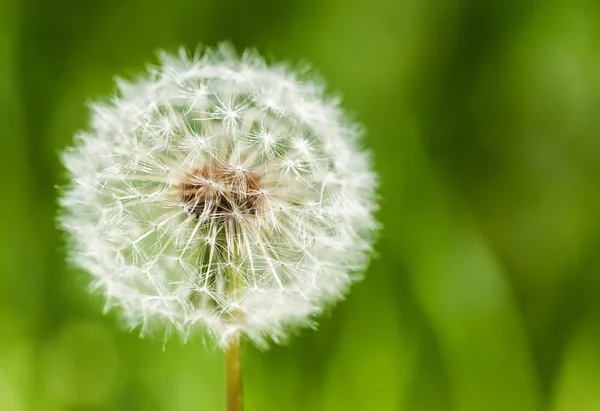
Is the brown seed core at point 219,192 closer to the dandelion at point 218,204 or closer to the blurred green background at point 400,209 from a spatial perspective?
the dandelion at point 218,204

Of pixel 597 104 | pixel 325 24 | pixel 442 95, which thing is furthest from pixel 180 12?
pixel 597 104

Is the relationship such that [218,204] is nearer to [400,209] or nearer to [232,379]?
[232,379]

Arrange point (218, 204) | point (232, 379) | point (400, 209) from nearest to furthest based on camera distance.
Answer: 1. point (232, 379)
2. point (218, 204)
3. point (400, 209)

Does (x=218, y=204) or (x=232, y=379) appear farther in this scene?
(x=218, y=204)

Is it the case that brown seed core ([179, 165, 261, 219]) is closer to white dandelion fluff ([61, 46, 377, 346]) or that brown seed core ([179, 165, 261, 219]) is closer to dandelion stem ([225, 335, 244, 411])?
white dandelion fluff ([61, 46, 377, 346])

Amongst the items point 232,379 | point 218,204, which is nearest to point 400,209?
point 218,204

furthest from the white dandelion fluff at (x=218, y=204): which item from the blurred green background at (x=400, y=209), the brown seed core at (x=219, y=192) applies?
the blurred green background at (x=400, y=209)

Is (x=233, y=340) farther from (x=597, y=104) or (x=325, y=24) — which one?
(x=597, y=104)
